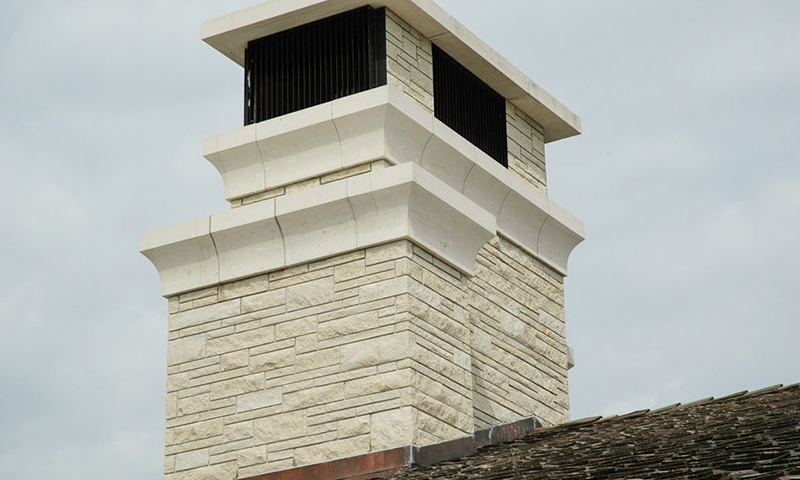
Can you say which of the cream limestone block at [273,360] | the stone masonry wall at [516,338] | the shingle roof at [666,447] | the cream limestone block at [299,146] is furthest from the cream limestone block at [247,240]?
the shingle roof at [666,447]

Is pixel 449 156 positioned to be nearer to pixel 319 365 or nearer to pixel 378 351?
pixel 378 351

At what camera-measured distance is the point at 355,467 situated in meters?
13.4

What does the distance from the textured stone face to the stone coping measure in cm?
249

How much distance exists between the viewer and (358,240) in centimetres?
1422

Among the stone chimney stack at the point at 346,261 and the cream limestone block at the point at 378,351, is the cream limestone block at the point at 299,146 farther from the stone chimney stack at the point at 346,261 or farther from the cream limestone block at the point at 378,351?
the cream limestone block at the point at 378,351

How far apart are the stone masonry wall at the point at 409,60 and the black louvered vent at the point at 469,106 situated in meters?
0.26

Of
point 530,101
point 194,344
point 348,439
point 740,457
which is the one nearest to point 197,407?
point 194,344

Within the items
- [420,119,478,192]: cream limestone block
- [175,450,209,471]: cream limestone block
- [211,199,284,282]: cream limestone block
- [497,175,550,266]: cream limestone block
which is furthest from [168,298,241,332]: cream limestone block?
[497,175,550,266]: cream limestone block

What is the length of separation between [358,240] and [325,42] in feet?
7.55

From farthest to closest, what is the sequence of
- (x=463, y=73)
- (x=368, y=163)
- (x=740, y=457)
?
(x=463, y=73) → (x=368, y=163) → (x=740, y=457)

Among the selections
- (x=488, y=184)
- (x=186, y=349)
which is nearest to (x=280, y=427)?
(x=186, y=349)

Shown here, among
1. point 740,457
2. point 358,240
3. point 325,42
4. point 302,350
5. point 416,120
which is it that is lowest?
point 740,457

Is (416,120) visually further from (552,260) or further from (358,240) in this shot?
(552,260)

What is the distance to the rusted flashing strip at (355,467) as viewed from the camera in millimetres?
13203
